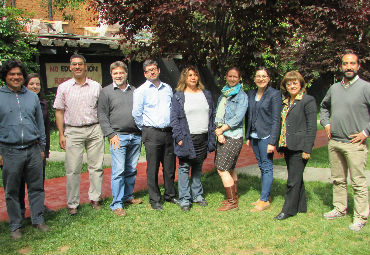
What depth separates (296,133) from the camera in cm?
496

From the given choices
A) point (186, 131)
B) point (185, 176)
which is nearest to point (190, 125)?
point (186, 131)

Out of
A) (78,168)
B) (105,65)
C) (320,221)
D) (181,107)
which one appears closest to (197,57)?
(181,107)

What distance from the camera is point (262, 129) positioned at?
522 cm

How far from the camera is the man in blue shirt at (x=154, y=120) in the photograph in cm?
530

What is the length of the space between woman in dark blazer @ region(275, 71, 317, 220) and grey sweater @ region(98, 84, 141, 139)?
199 centimetres

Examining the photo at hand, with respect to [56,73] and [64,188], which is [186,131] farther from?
[56,73]

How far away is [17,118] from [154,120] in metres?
1.68

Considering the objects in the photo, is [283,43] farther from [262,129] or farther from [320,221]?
[320,221]

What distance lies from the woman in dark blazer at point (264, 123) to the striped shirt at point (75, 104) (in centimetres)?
213

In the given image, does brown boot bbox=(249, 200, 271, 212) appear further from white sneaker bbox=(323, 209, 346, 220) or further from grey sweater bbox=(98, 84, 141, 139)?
grey sweater bbox=(98, 84, 141, 139)

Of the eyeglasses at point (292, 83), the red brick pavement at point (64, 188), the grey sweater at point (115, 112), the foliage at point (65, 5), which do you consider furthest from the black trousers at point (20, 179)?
the foliage at point (65, 5)

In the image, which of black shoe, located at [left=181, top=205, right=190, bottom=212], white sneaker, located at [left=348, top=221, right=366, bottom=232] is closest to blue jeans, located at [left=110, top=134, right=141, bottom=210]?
black shoe, located at [left=181, top=205, right=190, bottom=212]

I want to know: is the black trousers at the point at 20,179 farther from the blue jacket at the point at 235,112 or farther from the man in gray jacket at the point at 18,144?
the blue jacket at the point at 235,112

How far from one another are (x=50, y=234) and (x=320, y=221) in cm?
320
